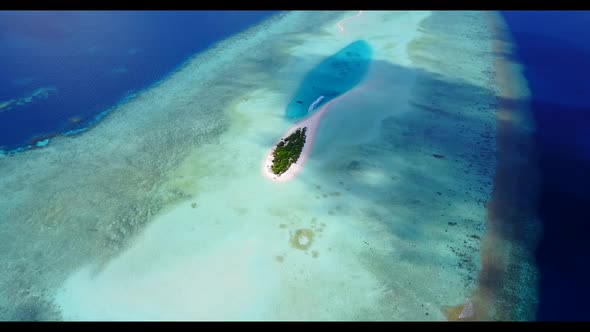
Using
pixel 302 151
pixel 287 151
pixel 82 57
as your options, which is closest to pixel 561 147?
pixel 302 151

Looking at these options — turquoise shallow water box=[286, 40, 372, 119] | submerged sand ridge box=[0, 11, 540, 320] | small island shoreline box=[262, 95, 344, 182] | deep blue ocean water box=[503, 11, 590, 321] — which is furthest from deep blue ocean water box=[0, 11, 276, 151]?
deep blue ocean water box=[503, 11, 590, 321]

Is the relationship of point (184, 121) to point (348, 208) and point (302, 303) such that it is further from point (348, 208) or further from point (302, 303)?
point (302, 303)

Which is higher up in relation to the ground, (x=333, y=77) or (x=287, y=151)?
(x=333, y=77)

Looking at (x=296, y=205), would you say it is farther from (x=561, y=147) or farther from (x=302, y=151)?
(x=561, y=147)

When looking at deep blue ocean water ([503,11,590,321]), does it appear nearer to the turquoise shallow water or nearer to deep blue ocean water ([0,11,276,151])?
the turquoise shallow water

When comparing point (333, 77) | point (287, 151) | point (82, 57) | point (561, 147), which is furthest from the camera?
point (82, 57)

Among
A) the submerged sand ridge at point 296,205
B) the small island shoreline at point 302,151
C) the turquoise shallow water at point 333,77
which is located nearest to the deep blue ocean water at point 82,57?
the submerged sand ridge at point 296,205
